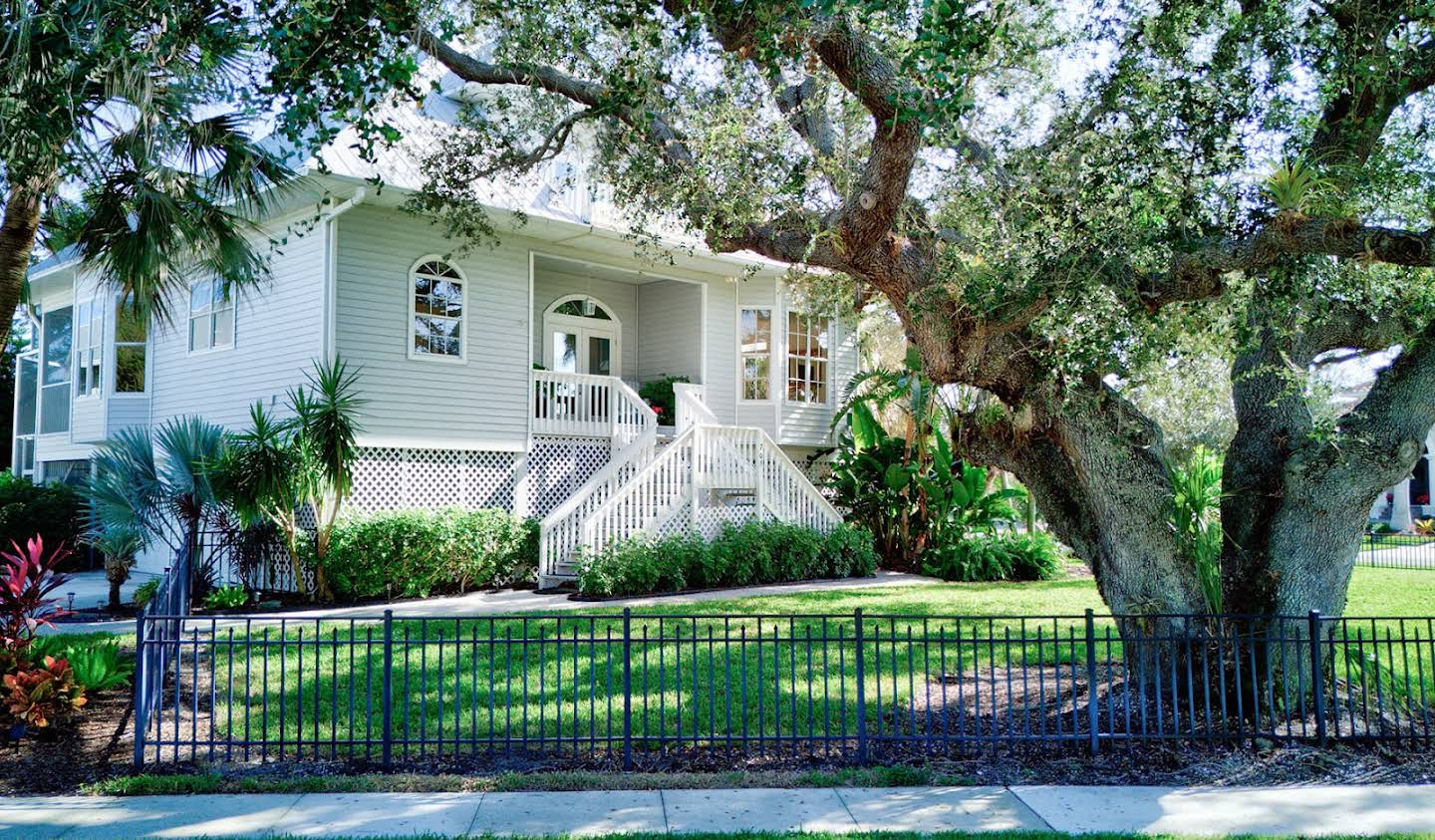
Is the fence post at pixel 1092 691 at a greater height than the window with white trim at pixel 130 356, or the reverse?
the window with white trim at pixel 130 356

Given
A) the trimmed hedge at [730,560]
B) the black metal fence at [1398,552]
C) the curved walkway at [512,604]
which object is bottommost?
the black metal fence at [1398,552]

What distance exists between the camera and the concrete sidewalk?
19.9 feet

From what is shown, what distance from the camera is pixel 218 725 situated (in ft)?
27.1

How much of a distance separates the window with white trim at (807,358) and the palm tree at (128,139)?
A: 12.4 m

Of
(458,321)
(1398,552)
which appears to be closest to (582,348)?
(458,321)

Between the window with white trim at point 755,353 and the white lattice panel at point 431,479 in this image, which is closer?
the white lattice panel at point 431,479

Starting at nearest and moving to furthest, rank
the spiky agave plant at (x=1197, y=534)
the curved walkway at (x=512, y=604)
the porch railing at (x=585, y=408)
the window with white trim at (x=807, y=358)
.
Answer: the spiky agave plant at (x=1197, y=534), the curved walkway at (x=512, y=604), the porch railing at (x=585, y=408), the window with white trim at (x=807, y=358)

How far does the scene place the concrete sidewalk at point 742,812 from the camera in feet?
19.9

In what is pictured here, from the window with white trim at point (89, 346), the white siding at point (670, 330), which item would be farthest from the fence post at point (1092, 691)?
the window with white trim at point (89, 346)

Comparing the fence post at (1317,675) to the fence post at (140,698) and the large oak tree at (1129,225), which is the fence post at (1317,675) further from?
the fence post at (140,698)

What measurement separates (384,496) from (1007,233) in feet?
35.8

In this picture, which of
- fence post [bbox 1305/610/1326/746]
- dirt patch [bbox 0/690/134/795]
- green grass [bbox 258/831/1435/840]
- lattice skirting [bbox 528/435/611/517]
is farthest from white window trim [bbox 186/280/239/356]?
fence post [bbox 1305/610/1326/746]

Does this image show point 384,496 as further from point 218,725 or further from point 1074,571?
point 1074,571

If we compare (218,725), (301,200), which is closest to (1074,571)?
(301,200)
